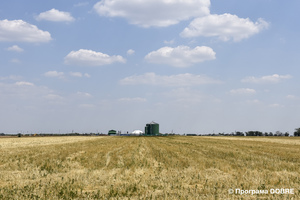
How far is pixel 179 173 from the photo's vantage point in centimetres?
1463

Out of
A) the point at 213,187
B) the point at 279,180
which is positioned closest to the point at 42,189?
the point at 213,187

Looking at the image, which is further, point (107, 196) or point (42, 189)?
point (42, 189)

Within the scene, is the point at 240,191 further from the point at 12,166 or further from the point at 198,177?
→ the point at 12,166

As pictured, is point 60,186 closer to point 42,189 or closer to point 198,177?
point 42,189

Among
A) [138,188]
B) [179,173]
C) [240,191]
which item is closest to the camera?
[240,191]

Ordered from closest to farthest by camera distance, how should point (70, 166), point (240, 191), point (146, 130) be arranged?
point (240, 191)
point (70, 166)
point (146, 130)

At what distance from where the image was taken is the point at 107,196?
9.60 m

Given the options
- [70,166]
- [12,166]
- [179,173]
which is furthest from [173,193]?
[12,166]

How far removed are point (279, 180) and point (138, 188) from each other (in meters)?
6.69

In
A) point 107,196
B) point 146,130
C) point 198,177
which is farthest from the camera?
point 146,130

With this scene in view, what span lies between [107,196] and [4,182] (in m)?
6.22

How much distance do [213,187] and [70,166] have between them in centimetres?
1064

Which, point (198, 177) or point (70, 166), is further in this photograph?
point (70, 166)

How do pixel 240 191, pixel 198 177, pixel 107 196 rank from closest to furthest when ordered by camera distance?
1. pixel 107 196
2. pixel 240 191
3. pixel 198 177
